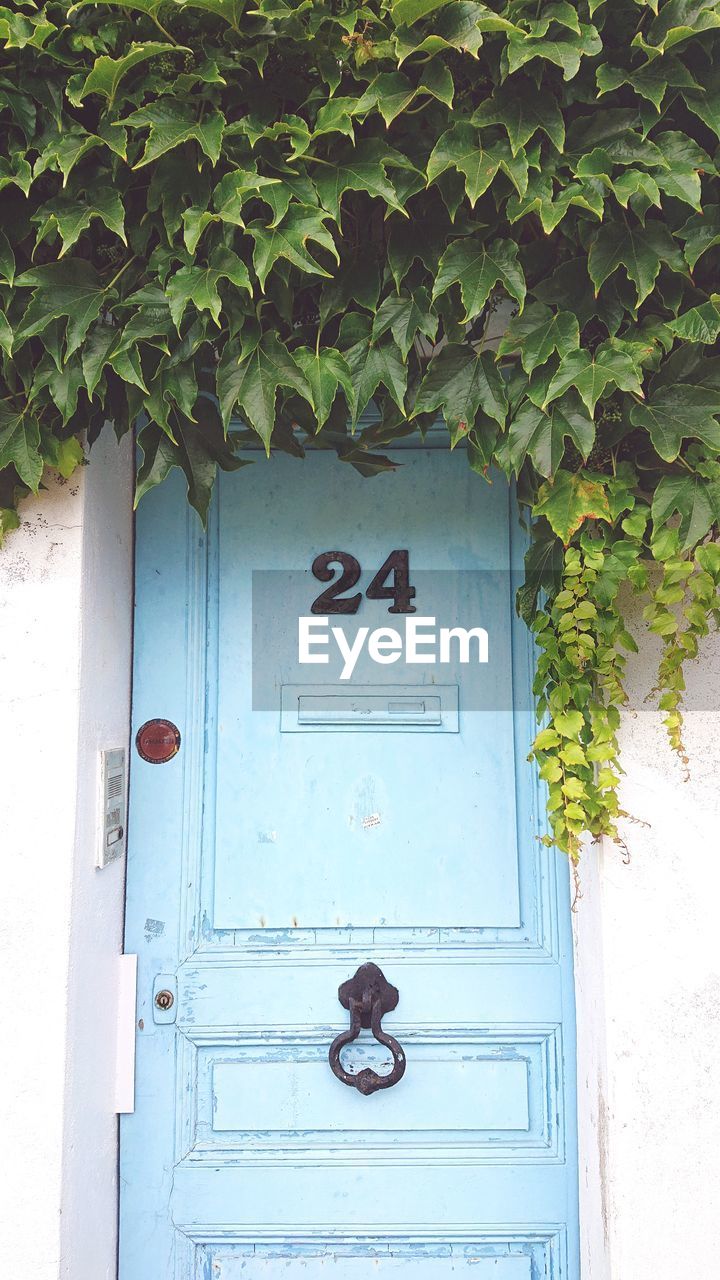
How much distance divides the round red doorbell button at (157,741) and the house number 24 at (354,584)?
430 millimetres

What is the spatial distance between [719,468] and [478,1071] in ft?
4.36

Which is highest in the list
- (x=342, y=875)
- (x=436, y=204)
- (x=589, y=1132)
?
(x=436, y=204)

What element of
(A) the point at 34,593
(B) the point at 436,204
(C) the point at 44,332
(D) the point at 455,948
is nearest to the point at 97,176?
(C) the point at 44,332

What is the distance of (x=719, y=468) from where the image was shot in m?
1.37

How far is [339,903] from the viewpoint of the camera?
1.77 metres

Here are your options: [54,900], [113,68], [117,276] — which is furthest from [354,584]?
[113,68]

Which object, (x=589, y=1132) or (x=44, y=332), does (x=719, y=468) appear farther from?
(x=589, y=1132)

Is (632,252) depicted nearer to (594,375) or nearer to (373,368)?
(594,375)

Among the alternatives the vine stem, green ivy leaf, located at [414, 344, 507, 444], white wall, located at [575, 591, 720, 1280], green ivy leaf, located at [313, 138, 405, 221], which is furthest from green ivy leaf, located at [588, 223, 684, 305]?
the vine stem

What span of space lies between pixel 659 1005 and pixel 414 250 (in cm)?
146

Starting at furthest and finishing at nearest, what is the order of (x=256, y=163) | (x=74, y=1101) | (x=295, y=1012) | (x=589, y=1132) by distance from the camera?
1. (x=295, y=1012)
2. (x=589, y=1132)
3. (x=74, y=1101)
4. (x=256, y=163)

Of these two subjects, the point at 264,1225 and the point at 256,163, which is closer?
the point at 256,163

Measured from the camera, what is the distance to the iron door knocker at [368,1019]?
1627 mm

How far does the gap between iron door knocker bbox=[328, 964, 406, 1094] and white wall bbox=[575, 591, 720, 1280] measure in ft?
1.35
